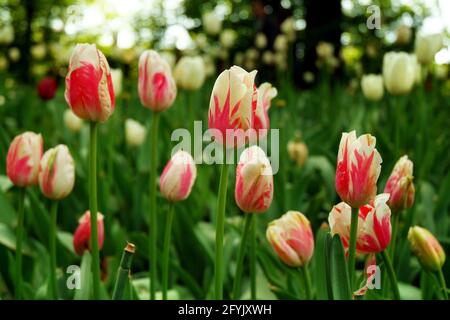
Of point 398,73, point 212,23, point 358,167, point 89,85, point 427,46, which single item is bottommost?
point 358,167

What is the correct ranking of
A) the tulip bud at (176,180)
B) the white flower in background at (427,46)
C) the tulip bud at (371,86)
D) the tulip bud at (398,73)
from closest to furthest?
the tulip bud at (176,180) → the tulip bud at (398,73) → the white flower in background at (427,46) → the tulip bud at (371,86)

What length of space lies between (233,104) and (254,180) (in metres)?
0.15

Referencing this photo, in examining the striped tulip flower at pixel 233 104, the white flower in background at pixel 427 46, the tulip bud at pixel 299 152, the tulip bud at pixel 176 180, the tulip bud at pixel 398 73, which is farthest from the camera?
the white flower in background at pixel 427 46

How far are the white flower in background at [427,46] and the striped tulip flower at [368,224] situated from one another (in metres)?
1.70

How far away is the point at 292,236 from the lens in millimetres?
985

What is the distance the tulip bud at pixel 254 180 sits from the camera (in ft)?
2.92

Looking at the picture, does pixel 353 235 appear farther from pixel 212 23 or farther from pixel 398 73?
pixel 212 23

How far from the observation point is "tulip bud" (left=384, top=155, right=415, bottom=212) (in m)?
0.97

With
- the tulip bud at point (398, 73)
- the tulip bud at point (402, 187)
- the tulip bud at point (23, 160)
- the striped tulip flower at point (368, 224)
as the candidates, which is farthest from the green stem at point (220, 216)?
the tulip bud at point (398, 73)

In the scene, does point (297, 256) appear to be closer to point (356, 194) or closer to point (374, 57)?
point (356, 194)

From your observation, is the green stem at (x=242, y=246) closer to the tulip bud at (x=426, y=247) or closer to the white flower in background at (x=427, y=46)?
the tulip bud at (x=426, y=247)

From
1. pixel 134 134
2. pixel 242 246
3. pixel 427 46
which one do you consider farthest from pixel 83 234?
pixel 427 46

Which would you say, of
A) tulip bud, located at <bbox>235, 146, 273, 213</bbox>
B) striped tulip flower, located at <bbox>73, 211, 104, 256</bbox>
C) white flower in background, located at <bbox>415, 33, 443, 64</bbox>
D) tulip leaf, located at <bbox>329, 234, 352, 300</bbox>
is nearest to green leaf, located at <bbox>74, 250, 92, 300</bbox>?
striped tulip flower, located at <bbox>73, 211, 104, 256</bbox>

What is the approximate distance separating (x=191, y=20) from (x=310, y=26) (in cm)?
203
